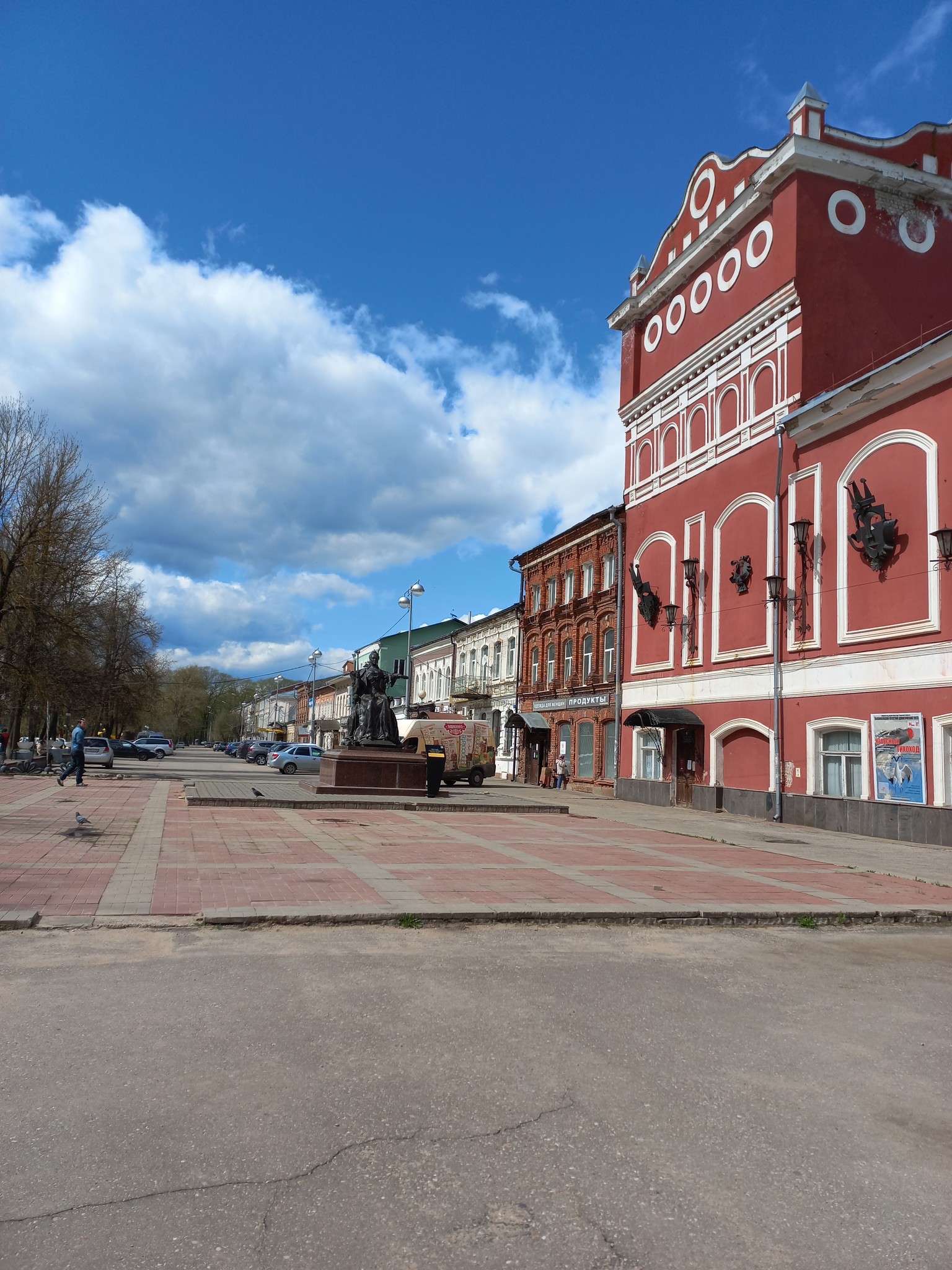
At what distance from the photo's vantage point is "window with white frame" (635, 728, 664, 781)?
98.2 ft

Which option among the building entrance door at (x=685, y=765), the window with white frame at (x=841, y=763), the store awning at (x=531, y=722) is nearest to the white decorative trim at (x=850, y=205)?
the window with white frame at (x=841, y=763)

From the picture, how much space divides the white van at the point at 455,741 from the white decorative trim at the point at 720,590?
11.4 metres

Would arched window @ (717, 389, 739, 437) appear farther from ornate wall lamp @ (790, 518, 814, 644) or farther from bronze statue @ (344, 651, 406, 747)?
bronze statue @ (344, 651, 406, 747)

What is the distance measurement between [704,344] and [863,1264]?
28.9 metres

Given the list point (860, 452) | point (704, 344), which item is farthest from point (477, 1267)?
point (704, 344)

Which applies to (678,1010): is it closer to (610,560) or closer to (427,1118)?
(427,1118)

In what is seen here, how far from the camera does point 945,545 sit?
60.5ft

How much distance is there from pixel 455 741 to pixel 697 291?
18.6 metres

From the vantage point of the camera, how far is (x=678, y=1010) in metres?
5.58

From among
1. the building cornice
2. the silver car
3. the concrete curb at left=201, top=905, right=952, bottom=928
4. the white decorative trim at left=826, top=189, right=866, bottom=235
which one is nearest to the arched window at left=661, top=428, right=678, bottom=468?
the building cornice

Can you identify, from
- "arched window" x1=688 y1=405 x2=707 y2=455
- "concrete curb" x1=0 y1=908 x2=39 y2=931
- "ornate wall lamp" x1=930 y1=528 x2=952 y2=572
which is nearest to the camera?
"concrete curb" x1=0 y1=908 x2=39 y2=931

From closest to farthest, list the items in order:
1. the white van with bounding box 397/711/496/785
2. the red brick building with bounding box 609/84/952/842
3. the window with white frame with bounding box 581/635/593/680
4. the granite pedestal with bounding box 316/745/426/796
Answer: the red brick building with bounding box 609/84/952/842 < the granite pedestal with bounding box 316/745/426/796 < the white van with bounding box 397/711/496/785 < the window with white frame with bounding box 581/635/593/680

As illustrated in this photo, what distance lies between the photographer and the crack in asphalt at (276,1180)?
9.75 feet

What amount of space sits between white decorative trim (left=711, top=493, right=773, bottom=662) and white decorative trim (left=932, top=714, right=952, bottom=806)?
589cm
